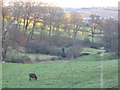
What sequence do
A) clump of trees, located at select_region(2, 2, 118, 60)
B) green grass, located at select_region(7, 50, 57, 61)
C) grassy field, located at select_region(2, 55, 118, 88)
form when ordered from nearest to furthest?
grassy field, located at select_region(2, 55, 118, 88), green grass, located at select_region(7, 50, 57, 61), clump of trees, located at select_region(2, 2, 118, 60)

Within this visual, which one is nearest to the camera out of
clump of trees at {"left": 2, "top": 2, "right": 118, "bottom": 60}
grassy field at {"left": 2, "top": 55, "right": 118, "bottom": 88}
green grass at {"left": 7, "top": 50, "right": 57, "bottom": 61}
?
grassy field at {"left": 2, "top": 55, "right": 118, "bottom": 88}

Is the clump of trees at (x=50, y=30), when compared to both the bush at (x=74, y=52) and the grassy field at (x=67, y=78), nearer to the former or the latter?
the bush at (x=74, y=52)

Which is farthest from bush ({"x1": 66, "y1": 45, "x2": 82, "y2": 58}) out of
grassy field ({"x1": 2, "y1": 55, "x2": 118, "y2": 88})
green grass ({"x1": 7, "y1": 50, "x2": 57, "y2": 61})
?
grassy field ({"x1": 2, "y1": 55, "x2": 118, "y2": 88})

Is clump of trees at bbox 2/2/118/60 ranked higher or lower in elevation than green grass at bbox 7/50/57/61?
higher

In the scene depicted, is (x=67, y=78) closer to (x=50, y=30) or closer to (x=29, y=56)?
(x=29, y=56)

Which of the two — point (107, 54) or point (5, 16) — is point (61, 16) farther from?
point (107, 54)

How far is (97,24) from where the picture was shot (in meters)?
32.7

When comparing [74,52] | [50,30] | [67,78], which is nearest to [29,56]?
[74,52]

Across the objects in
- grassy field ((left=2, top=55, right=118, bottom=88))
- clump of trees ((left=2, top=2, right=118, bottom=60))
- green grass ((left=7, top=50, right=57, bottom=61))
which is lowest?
green grass ((left=7, top=50, right=57, bottom=61))

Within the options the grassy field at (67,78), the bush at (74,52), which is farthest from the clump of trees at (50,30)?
the grassy field at (67,78)

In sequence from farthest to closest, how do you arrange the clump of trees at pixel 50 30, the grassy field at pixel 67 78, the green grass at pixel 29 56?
the clump of trees at pixel 50 30 → the green grass at pixel 29 56 → the grassy field at pixel 67 78

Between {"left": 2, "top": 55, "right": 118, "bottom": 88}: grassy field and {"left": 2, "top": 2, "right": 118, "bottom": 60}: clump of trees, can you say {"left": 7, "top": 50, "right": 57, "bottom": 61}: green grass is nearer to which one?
{"left": 2, "top": 2, "right": 118, "bottom": 60}: clump of trees

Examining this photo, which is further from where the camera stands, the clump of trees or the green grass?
the clump of trees

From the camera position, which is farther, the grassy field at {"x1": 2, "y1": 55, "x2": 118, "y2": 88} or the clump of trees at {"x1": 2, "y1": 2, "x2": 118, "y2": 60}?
the clump of trees at {"x1": 2, "y1": 2, "x2": 118, "y2": 60}
